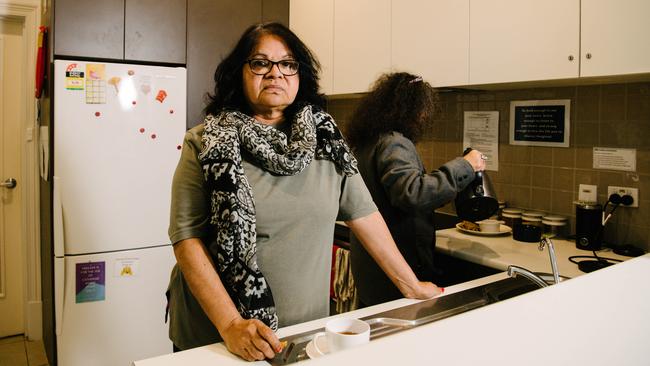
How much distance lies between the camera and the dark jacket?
5.90 ft

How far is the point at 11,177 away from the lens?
3340 mm

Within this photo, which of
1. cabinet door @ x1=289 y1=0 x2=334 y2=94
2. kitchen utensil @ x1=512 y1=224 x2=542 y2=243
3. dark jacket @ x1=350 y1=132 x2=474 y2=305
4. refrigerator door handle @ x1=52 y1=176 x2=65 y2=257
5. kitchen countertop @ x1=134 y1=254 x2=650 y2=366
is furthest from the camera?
cabinet door @ x1=289 y1=0 x2=334 y2=94

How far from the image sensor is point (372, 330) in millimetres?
1169

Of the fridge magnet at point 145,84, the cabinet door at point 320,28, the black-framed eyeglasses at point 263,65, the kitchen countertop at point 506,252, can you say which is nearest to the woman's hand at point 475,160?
the kitchen countertop at point 506,252

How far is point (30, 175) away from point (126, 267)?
1.15m

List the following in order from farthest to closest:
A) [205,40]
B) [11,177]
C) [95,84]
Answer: [11,177] < [205,40] < [95,84]

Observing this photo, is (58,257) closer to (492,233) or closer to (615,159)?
(492,233)

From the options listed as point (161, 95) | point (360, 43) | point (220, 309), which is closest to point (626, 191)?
point (360, 43)

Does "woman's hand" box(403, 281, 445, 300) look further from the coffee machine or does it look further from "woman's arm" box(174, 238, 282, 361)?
the coffee machine

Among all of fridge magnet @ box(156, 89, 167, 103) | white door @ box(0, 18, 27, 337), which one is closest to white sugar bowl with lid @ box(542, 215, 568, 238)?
fridge magnet @ box(156, 89, 167, 103)

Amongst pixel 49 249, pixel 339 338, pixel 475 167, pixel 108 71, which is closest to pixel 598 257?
pixel 475 167

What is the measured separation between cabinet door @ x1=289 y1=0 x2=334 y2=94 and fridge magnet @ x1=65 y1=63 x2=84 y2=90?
4.15 feet

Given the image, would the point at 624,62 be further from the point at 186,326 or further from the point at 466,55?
the point at 186,326

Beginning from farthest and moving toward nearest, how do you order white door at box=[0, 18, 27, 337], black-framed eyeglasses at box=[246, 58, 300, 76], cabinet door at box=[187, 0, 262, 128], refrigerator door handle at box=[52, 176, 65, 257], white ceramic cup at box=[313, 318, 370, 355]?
1. white door at box=[0, 18, 27, 337]
2. cabinet door at box=[187, 0, 262, 128]
3. refrigerator door handle at box=[52, 176, 65, 257]
4. black-framed eyeglasses at box=[246, 58, 300, 76]
5. white ceramic cup at box=[313, 318, 370, 355]
